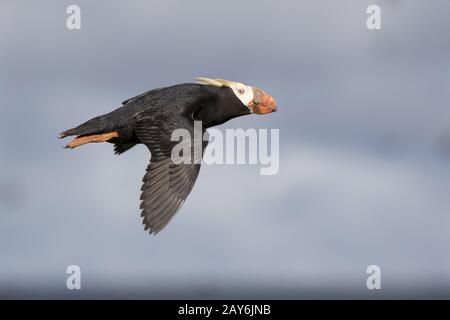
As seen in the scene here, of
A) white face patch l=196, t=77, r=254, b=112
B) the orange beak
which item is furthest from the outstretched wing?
the orange beak

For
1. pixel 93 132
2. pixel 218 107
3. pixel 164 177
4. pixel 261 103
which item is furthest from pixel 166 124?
pixel 261 103

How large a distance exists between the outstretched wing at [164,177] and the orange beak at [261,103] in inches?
82.1

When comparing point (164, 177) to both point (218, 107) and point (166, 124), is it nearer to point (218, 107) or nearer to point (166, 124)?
point (166, 124)

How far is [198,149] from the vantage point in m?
11.8

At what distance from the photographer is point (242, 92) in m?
14.0

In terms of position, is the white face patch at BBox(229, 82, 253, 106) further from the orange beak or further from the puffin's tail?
the puffin's tail

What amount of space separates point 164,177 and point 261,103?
3009 mm

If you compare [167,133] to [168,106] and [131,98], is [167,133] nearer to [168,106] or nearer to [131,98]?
[168,106]

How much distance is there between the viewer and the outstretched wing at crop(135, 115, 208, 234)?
448 inches

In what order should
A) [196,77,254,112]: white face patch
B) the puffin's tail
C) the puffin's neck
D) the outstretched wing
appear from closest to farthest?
the outstretched wing → the puffin's tail → the puffin's neck → [196,77,254,112]: white face patch
